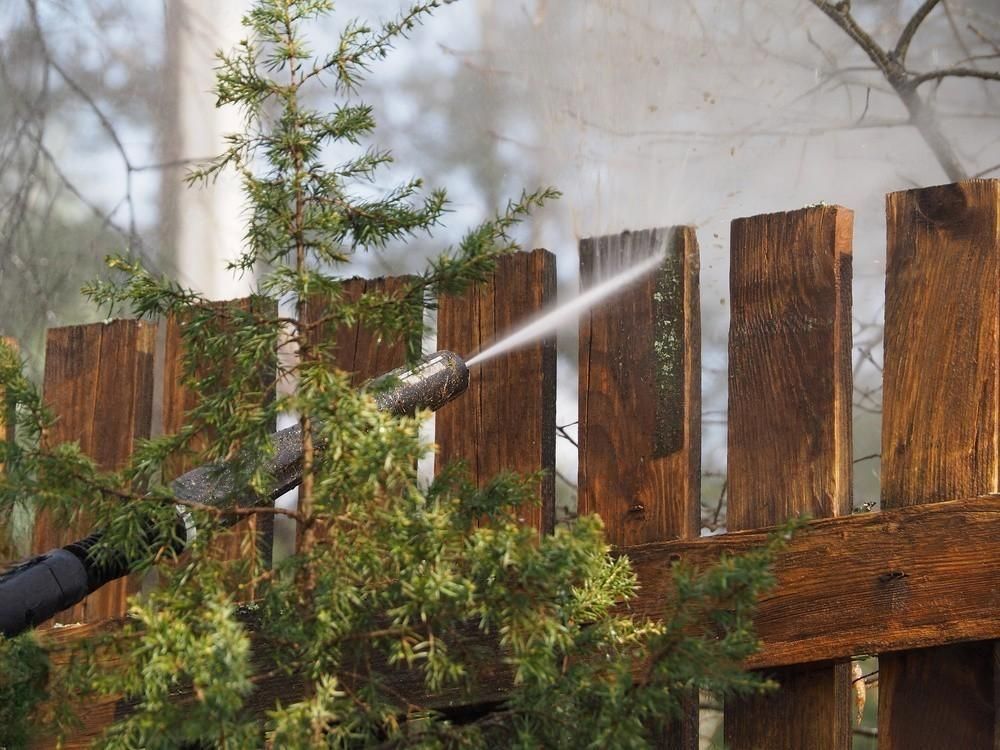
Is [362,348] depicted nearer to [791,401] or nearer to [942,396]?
[791,401]

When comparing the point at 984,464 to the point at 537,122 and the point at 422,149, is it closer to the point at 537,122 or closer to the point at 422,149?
the point at 537,122

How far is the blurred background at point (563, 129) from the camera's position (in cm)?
328

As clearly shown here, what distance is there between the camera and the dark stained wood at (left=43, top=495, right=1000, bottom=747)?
5.16ft

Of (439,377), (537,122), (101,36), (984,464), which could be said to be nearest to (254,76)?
(439,377)

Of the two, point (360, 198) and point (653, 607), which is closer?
point (360, 198)

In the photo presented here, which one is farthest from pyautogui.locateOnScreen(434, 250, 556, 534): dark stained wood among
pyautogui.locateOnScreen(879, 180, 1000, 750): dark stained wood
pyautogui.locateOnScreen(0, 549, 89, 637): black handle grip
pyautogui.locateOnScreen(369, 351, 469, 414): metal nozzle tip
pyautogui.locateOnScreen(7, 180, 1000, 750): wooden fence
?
pyautogui.locateOnScreen(0, 549, 89, 637): black handle grip

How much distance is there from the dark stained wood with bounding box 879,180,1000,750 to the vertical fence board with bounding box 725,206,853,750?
2.4 inches

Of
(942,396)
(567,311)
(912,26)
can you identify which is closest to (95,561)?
(567,311)

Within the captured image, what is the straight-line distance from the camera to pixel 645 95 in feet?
10.9

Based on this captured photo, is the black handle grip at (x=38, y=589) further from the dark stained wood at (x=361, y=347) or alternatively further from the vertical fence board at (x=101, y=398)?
the vertical fence board at (x=101, y=398)

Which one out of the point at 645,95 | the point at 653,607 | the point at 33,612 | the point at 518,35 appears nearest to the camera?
the point at 33,612

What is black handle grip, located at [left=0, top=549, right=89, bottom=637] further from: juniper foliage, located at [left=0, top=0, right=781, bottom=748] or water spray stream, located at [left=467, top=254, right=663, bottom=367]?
water spray stream, located at [left=467, top=254, right=663, bottom=367]

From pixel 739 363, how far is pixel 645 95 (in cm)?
168

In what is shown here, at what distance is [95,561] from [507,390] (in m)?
0.73
